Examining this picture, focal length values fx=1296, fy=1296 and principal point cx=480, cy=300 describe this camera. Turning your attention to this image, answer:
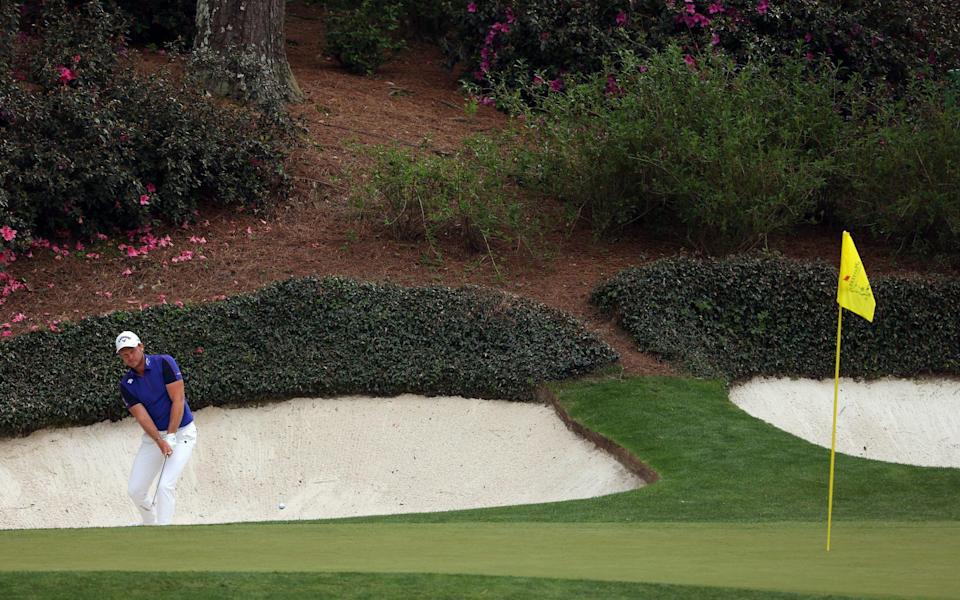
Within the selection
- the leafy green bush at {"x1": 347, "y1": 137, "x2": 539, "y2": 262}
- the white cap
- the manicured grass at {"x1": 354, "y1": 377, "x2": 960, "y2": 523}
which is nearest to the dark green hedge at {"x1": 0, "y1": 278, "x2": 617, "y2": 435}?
the manicured grass at {"x1": 354, "y1": 377, "x2": 960, "y2": 523}

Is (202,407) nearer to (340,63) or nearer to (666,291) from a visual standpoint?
(666,291)

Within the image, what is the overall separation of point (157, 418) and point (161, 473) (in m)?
0.44

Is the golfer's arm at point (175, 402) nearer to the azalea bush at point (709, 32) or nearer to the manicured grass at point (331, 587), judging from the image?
the manicured grass at point (331, 587)

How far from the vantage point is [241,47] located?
62.6 ft

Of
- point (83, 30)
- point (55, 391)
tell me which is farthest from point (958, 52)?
point (55, 391)

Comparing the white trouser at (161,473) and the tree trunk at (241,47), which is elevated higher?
the tree trunk at (241,47)

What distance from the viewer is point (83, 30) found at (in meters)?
17.9

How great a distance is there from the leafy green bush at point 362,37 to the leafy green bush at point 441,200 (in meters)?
5.80

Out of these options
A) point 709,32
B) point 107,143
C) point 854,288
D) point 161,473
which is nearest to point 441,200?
point 107,143

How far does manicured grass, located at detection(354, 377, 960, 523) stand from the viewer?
1008 centimetres

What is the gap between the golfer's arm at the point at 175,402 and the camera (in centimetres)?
1027

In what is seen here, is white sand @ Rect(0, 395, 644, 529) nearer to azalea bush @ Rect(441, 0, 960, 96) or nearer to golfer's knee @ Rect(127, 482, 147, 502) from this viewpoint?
golfer's knee @ Rect(127, 482, 147, 502)

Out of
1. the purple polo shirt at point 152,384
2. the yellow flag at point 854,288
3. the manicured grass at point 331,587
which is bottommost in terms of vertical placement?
the purple polo shirt at point 152,384

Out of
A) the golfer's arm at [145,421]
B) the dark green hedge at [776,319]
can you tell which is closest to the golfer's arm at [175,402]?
the golfer's arm at [145,421]
